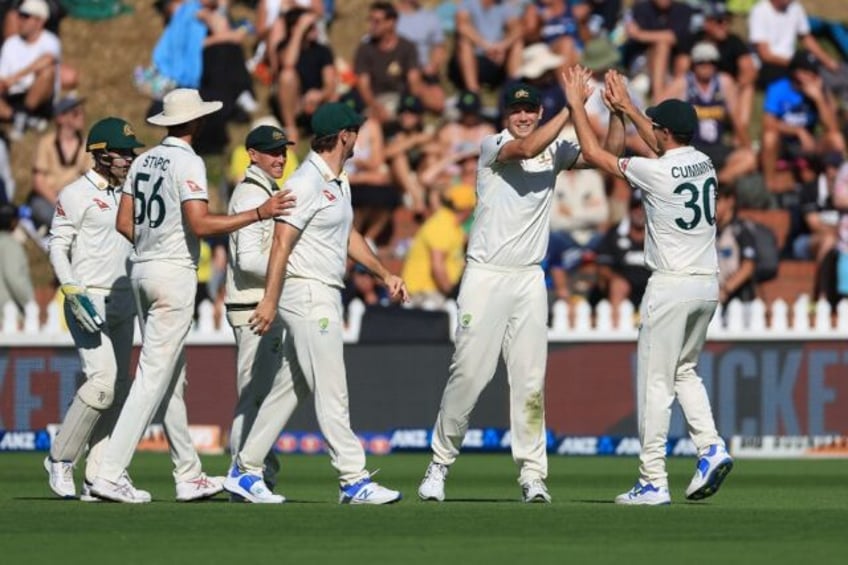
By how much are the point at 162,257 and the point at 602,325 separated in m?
8.22

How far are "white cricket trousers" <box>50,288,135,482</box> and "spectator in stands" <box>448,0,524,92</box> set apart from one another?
12071mm

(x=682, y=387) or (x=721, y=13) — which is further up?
(x=721, y=13)

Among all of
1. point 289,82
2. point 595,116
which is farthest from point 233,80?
point 595,116

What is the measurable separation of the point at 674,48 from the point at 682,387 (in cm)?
1215

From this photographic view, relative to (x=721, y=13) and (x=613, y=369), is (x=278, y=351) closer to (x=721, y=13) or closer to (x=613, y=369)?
(x=613, y=369)

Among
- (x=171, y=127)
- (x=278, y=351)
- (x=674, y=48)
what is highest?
(x=674, y=48)

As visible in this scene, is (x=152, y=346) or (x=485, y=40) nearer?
(x=152, y=346)

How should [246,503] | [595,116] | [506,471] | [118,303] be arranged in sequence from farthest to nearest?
1. [595,116]
2. [506,471]
3. [118,303]
4. [246,503]

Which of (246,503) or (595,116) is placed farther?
(595,116)

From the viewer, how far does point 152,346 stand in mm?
12266

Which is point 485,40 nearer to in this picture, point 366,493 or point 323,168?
point 323,168

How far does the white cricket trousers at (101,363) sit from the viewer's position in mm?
13070

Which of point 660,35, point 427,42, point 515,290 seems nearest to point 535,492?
point 515,290

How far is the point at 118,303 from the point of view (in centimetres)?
1320
